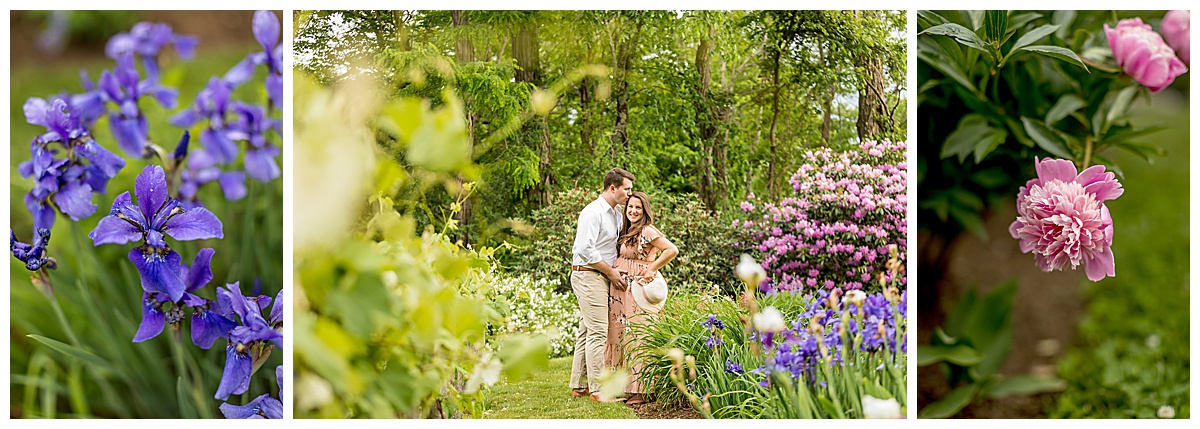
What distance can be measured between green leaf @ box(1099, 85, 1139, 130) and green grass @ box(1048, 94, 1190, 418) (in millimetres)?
324

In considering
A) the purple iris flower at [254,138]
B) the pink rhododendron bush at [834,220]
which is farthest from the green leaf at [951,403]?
the purple iris flower at [254,138]

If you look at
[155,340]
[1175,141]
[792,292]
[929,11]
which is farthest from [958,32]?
[155,340]

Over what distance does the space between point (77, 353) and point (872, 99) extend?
2.19 meters

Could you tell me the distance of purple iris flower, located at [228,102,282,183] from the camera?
1.64 metres

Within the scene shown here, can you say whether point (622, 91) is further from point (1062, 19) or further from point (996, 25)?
point (1062, 19)

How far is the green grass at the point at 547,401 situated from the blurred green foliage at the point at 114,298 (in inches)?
24.5

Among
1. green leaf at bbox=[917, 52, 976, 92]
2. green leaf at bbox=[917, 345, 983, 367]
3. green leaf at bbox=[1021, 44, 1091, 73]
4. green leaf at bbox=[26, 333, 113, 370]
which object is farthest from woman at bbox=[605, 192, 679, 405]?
green leaf at bbox=[26, 333, 113, 370]

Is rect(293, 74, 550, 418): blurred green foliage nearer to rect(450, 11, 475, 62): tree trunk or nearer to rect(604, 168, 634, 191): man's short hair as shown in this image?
rect(450, 11, 475, 62): tree trunk

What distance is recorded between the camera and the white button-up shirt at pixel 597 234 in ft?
6.81

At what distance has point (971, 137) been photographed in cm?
167

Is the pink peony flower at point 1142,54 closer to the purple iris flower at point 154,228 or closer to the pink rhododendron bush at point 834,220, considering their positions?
the pink rhododendron bush at point 834,220

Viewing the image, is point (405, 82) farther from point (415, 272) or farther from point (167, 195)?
point (415, 272)

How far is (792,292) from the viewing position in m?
2.05
